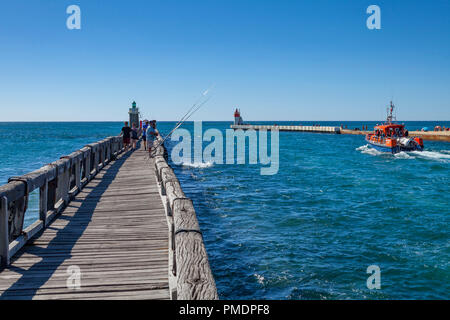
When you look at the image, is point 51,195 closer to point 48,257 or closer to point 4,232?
point 48,257

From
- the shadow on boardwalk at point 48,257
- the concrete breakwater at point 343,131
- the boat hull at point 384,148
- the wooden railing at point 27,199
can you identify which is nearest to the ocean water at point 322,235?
the shadow on boardwalk at point 48,257

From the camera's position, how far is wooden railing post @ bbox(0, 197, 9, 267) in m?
4.52

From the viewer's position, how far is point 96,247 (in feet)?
18.7

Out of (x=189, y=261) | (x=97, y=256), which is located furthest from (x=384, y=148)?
(x=189, y=261)

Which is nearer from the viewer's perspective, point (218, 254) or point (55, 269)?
point (55, 269)

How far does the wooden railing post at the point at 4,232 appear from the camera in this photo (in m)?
4.52

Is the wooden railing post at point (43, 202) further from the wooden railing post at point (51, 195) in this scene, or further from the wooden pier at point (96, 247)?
the wooden railing post at point (51, 195)

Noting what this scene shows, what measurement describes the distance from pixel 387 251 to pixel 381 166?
23.7 m

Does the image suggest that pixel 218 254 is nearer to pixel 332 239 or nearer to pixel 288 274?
pixel 288 274

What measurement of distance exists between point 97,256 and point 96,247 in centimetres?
41

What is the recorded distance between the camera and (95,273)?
4.71m

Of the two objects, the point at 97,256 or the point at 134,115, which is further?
the point at 134,115

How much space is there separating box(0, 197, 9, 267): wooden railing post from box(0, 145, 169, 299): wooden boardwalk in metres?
0.15
